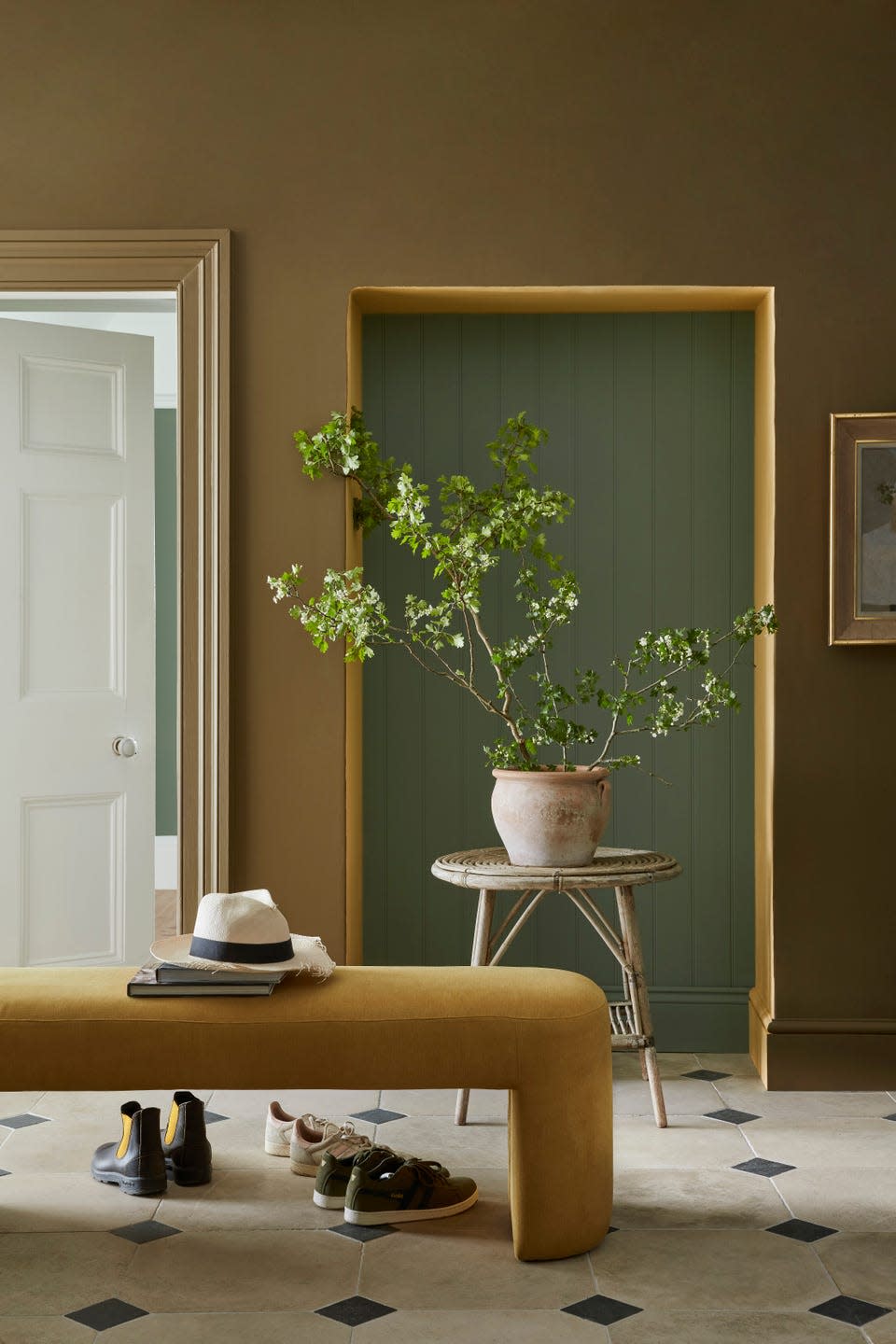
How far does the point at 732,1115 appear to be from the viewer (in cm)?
331

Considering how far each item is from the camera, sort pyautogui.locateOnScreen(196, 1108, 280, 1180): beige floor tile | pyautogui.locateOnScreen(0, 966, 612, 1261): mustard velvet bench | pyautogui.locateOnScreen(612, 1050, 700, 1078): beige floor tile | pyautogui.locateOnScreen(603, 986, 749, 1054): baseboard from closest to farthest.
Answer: pyautogui.locateOnScreen(0, 966, 612, 1261): mustard velvet bench → pyautogui.locateOnScreen(196, 1108, 280, 1180): beige floor tile → pyautogui.locateOnScreen(612, 1050, 700, 1078): beige floor tile → pyautogui.locateOnScreen(603, 986, 749, 1054): baseboard

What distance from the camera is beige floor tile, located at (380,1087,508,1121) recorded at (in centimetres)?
333

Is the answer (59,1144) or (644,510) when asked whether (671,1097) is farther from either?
(644,510)

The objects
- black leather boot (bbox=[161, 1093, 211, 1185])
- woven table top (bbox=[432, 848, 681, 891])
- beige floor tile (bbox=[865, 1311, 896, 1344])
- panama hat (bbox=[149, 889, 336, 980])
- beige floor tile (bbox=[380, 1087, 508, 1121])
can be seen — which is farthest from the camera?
beige floor tile (bbox=[380, 1087, 508, 1121])

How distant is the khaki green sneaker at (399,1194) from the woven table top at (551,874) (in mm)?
653

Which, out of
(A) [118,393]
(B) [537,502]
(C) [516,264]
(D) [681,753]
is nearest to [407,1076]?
(B) [537,502]

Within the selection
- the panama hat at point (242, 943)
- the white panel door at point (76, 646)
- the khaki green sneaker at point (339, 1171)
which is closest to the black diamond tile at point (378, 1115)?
the khaki green sneaker at point (339, 1171)

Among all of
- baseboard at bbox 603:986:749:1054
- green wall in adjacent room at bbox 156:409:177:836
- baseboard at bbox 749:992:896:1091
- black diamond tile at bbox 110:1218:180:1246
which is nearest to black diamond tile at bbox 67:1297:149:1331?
black diamond tile at bbox 110:1218:180:1246

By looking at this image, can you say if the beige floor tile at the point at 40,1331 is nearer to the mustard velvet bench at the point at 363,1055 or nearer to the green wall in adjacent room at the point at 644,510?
the mustard velvet bench at the point at 363,1055

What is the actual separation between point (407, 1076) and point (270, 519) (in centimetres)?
166

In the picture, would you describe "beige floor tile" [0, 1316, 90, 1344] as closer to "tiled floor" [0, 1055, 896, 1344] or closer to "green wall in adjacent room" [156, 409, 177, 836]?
"tiled floor" [0, 1055, 896, 1344]

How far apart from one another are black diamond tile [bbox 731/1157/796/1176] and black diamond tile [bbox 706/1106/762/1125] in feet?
0.91

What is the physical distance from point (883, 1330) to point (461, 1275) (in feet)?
2.35

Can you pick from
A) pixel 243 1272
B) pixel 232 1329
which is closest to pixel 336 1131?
pixel 243 1272
